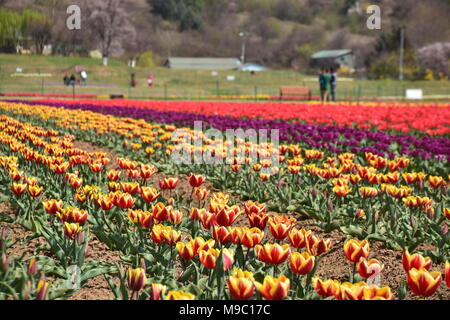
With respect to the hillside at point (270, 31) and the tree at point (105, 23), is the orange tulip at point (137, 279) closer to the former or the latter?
the hillside at point (270, 31)

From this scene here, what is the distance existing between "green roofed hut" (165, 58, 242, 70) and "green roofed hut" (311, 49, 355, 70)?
61.8 ft

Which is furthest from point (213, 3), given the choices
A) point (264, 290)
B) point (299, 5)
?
point (264, 290)

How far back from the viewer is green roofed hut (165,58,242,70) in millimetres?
90250

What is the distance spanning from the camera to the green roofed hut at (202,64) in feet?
296

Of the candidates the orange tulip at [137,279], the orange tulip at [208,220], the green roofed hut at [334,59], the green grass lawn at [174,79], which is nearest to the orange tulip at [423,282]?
the orange tulip at [137,279]

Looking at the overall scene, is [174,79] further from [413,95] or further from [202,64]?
[202,64]

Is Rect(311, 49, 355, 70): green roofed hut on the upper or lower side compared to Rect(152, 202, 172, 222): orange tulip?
upper

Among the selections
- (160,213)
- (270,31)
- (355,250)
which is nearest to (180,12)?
(270,31)

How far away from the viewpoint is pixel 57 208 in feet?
10.1

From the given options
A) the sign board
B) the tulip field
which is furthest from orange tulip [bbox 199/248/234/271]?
the sign board

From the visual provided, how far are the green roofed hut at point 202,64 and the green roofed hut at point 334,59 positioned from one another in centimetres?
1883

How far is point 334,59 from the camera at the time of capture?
100312mm

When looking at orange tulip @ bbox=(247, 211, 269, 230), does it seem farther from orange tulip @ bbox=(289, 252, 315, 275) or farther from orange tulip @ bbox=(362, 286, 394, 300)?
orange tulip @ bbox=(362, 286, 394, 300)

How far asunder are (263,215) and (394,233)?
1507 mm
